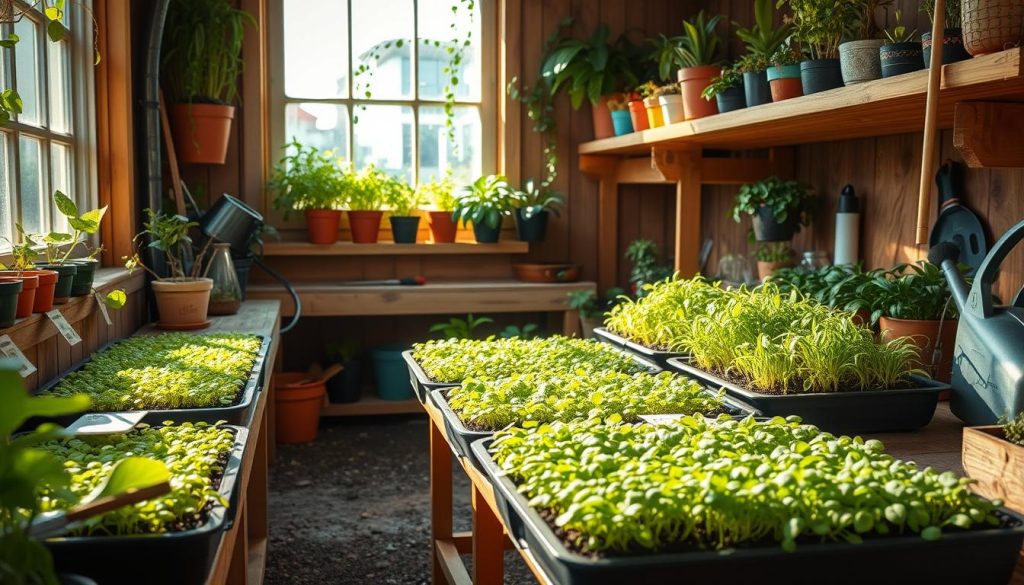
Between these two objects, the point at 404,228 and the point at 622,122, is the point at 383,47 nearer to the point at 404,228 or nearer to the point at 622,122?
the point at 404,228

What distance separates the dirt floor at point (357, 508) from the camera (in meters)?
3.18

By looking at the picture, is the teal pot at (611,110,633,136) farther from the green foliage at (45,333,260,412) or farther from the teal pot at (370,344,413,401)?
the green foliage at (45,333,260,412)

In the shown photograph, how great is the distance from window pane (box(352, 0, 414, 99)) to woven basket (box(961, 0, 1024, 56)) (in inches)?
132

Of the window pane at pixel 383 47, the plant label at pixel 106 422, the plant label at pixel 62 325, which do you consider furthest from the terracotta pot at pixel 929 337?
the window pane at pixel 383 47

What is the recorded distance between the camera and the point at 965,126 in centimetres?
234

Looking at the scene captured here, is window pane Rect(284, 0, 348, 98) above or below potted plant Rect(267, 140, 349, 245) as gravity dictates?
above

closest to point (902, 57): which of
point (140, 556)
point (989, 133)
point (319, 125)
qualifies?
point (989, 133)

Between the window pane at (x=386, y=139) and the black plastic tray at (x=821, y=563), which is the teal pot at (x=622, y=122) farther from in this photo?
the black plastic tray at (x=821, y=563)

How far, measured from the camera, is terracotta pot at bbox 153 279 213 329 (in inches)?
136

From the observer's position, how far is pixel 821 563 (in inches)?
46.9

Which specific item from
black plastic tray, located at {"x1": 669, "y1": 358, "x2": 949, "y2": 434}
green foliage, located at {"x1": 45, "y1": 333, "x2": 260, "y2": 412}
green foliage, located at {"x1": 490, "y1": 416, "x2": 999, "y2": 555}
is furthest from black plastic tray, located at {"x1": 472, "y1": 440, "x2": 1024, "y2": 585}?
green foliage, located at {"x1": 45, "y1": 333, "x2": 260, "y2": 412}

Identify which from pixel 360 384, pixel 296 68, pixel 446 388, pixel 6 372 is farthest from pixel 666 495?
pixel 296 68

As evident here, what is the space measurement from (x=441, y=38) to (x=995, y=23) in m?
3.38

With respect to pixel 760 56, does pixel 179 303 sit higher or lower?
lower
